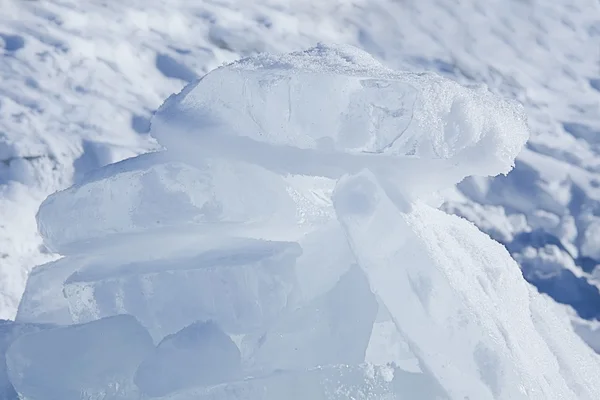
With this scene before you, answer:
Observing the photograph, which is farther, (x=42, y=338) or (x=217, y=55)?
(x=217, y=55)

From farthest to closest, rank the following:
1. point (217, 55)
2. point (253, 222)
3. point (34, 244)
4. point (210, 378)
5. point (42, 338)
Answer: point (217, 55) < point (34, 244) < point (253, 222) < point (42, 338) < point (210, 378)

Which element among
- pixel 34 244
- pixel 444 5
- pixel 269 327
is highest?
pixel 269 327

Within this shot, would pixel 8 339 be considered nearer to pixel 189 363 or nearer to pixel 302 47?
pixel 189 363

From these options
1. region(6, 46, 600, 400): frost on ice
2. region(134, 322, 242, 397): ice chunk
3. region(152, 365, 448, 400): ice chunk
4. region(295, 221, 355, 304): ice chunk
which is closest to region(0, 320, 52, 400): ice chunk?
region(6, 46, 600, 400): frost on ice

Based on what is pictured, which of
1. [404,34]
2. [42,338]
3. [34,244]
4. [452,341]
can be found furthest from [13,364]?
[404,34]

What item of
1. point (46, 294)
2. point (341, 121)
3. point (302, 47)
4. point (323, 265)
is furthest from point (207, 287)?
point (302, 47)

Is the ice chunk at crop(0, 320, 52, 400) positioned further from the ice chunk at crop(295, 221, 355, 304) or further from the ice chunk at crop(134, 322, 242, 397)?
the ice chunk at crop(295, 221, 355, 304)

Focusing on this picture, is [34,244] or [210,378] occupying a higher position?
[210,378]

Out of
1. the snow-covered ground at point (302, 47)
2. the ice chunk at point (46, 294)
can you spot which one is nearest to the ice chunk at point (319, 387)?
the ice chunk at point (46, 294)

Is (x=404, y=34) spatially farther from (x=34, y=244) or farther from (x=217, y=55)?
(x=34, y=244)
